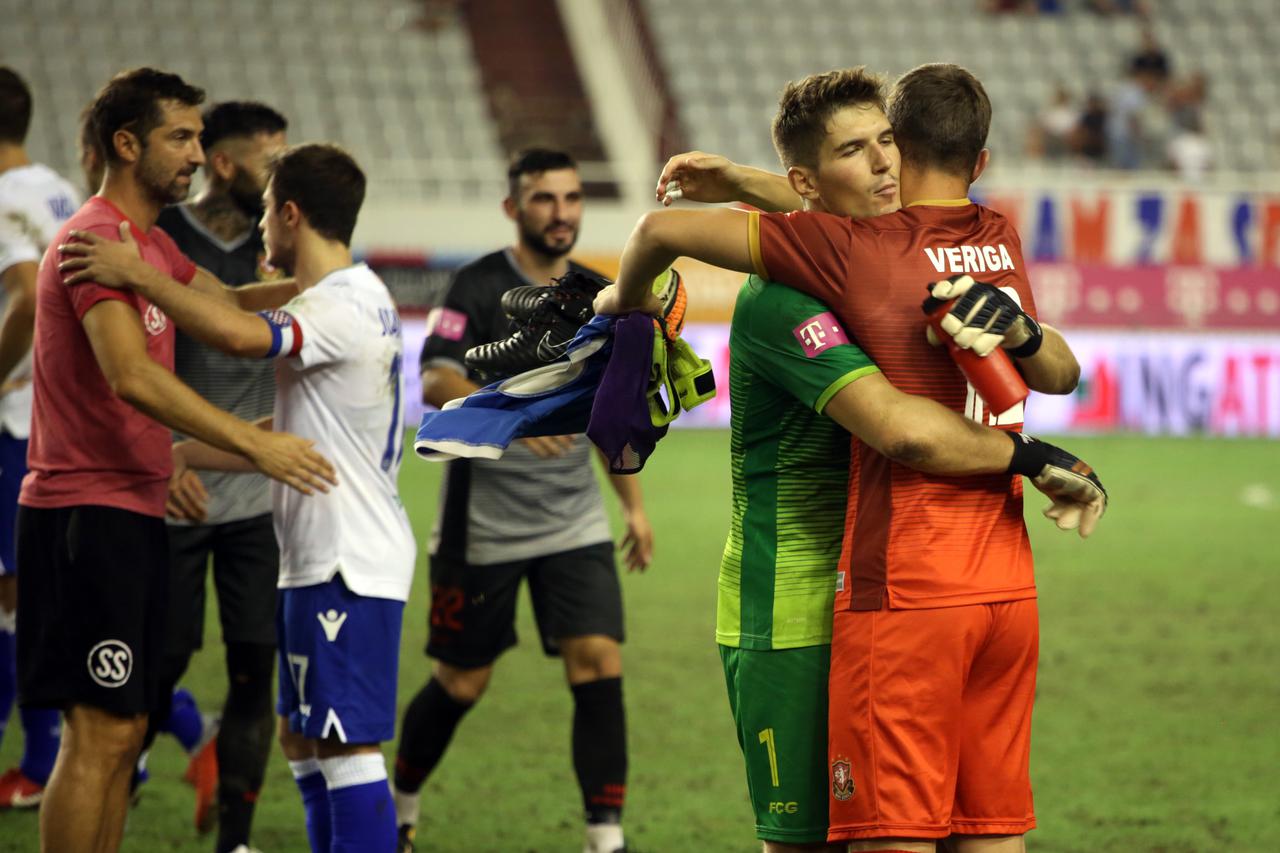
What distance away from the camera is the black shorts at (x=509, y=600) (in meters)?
5.25

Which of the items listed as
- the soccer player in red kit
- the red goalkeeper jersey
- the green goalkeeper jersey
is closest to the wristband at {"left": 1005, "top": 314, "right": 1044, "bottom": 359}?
the soccer player in red kit

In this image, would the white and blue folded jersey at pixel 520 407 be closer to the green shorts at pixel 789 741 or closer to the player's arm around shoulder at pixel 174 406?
the player's arm around shoulder at pixel 174 406

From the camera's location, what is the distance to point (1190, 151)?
70.0 feet

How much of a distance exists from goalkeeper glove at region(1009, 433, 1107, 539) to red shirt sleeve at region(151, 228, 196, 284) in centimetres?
232

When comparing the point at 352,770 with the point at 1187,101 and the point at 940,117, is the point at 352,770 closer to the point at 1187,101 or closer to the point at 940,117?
the point at 940,117

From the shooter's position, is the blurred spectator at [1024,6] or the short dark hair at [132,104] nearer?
the short dark hair at [132,104]

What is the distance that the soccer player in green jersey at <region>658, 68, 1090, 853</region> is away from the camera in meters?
3.22

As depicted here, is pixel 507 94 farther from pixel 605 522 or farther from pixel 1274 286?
pixel 605 522

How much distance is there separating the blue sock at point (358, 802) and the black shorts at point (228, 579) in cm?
114

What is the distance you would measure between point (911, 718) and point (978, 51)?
22.7 m

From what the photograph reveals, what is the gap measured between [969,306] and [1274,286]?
16.9m

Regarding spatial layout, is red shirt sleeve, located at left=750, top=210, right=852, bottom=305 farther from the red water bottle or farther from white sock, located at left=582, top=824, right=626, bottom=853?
white sock, located at left=582, top=824, right=626, bottom=853

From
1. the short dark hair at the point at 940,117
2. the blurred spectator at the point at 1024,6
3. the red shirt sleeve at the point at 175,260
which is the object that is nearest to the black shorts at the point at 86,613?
the red shirt sleeve at the point at 175,260

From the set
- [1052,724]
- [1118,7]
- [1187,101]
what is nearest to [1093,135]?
[1187,101]
